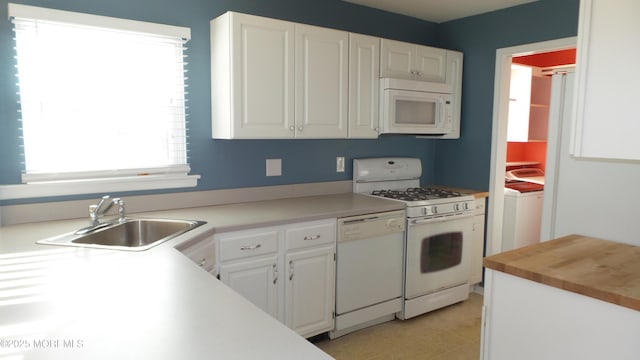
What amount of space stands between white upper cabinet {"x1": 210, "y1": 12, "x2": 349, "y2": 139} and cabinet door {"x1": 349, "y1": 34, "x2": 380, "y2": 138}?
0.25 ft

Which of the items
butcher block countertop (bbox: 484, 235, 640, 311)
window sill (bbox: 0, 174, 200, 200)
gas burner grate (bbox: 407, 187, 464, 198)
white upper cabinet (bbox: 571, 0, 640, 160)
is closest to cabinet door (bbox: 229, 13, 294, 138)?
window sill (bbox: 0, 174, 200, 200)

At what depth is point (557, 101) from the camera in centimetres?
266

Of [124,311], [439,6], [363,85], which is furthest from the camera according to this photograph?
[439,6]

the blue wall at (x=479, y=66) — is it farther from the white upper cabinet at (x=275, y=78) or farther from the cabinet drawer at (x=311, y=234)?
the cabinet drawer at (x=311, y=234)

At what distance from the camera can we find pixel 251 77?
276cm

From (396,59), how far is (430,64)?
16.3 inches

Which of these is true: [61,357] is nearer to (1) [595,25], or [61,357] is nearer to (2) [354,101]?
(1) [595,25]

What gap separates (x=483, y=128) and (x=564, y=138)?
49.9 inches

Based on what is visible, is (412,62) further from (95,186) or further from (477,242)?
(95,186)

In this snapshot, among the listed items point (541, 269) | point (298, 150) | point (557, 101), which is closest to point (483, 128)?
point (557, 101)

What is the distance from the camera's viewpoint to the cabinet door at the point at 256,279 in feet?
8.16

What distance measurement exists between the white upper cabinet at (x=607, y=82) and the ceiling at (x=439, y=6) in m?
2.15

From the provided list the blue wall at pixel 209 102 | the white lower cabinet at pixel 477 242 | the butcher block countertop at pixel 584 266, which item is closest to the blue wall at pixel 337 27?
the blue wall at pixel 209 102

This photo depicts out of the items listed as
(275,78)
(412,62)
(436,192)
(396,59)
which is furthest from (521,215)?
(275,78)
